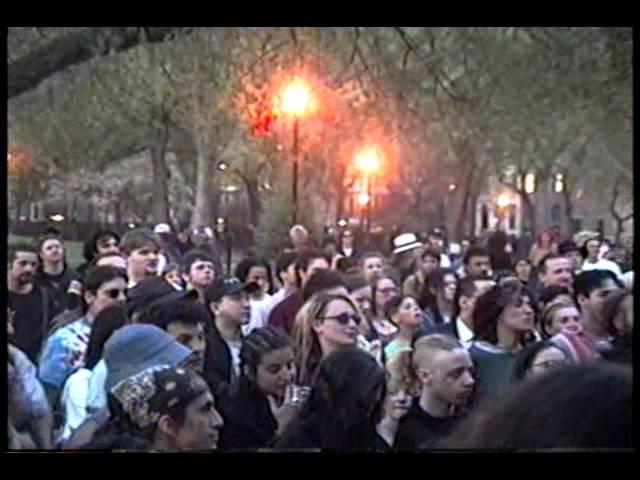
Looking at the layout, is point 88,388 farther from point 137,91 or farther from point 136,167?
point 137,91

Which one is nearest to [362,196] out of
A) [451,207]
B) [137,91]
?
[451,207]

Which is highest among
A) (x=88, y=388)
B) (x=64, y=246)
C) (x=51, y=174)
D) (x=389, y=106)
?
(x=389, y=106)

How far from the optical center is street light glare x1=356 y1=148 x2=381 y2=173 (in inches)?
161

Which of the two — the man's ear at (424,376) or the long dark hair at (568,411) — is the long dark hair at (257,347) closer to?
the man's ear at (424,376)

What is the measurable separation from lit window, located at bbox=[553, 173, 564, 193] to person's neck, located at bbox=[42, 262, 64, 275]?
1.86 meters

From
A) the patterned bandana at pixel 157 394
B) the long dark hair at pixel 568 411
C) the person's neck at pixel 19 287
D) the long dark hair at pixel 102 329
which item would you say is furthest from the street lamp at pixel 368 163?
the long dark hair at pixel 568 411

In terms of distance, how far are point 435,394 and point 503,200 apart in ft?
4.28

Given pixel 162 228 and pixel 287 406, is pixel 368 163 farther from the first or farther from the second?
pixel 287 406

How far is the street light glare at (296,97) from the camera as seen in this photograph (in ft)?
13.4

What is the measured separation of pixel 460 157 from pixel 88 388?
179 centimetres

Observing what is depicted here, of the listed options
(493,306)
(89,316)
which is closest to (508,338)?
(493,306)

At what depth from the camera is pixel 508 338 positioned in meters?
3.36

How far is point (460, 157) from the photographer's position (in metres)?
4.10

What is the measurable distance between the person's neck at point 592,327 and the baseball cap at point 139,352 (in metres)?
1.26
